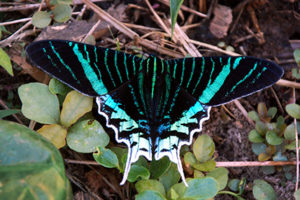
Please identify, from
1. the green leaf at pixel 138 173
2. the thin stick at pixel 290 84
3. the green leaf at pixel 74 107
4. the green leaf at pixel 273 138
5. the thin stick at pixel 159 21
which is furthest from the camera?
the thin stick at pixel 159 21

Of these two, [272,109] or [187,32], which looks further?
[187,32]

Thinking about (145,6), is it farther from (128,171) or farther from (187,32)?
(128,171)

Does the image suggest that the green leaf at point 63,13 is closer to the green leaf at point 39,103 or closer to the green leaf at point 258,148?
the green leaf at point 39,103

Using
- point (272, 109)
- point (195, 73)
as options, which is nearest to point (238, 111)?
point (272, 109)

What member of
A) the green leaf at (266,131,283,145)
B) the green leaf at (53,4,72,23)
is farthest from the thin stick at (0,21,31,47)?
the green leaf at (266,131,283,145)

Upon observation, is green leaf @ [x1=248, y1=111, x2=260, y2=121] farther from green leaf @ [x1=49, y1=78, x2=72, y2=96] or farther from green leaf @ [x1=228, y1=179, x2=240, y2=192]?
green leaf @ [x1=49, y1=78, x2=72, y2=96]

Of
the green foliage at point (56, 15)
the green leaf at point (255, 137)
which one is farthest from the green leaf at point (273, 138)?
the green foliage at point (56, 15)

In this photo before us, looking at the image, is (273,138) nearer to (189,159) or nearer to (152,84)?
(189,159)
